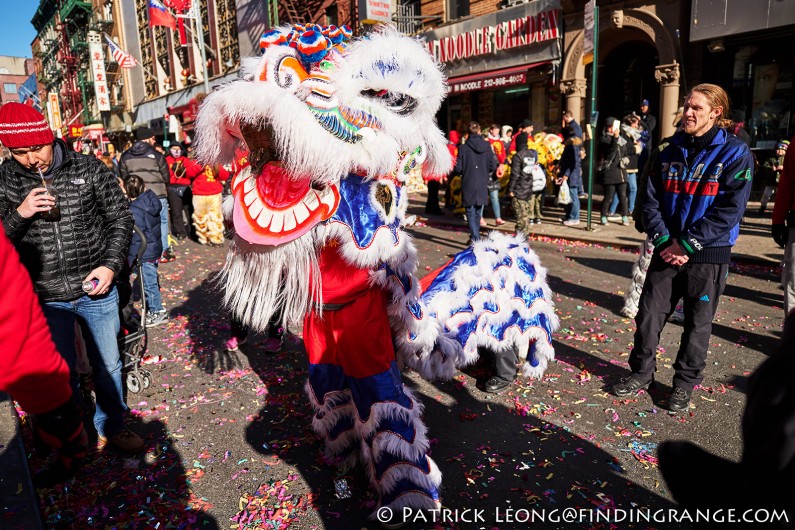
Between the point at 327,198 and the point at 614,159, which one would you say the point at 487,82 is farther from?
the point at 327,198

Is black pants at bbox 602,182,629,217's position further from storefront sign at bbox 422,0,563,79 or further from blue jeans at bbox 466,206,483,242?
storefront sign at bbox 422,0,563,79

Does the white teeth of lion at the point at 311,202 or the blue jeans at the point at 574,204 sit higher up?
the white teeth of lion at the point at 311,202

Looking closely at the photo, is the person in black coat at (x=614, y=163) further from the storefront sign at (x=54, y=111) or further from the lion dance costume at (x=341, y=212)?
the storefront sign at (x=54, y=111)

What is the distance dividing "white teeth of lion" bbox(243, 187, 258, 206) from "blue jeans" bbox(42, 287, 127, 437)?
122cm

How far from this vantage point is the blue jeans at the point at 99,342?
290cm

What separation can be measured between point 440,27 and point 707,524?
17759 millimetres

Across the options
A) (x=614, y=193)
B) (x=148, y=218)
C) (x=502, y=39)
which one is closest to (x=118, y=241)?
(x=148, y=218)

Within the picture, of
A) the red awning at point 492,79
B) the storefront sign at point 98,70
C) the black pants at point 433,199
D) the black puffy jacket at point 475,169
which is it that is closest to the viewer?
the black puffy jacket at point 475,169

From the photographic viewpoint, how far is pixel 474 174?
29.1 feet

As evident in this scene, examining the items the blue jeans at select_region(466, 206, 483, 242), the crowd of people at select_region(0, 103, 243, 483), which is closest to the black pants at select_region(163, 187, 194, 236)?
the blue jeans at select_region(466, 206, 483, 242)

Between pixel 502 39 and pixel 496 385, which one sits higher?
pixel 502 39

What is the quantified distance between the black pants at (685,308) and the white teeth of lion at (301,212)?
8.03 ft

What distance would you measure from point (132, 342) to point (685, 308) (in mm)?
4038

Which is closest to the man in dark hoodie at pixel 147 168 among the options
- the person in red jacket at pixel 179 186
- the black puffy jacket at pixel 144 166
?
the black puffy jacket at pixel 144 166
